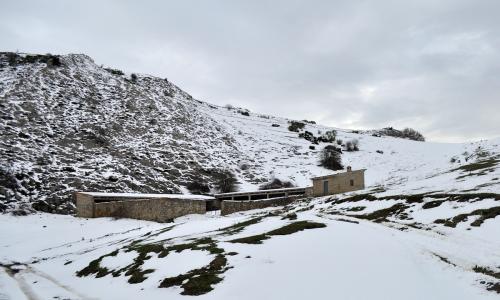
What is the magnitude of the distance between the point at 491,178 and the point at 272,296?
30.1 meters

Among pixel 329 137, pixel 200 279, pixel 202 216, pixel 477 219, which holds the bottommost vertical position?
pixel 200 279

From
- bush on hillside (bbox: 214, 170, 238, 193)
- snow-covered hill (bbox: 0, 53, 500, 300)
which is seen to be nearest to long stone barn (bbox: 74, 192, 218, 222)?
snow-covered hill (bbox: 0, 53, 500, 300)

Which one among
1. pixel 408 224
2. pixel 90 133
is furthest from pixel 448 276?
pixel 90 133

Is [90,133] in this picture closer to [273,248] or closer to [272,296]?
[273,248]

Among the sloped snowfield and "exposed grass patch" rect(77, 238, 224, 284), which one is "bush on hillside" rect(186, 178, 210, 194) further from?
"exposed grass patch" rect(77, 238, 224, 284)

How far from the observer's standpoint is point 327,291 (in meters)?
12.9

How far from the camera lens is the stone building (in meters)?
58.7

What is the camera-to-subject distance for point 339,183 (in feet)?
193

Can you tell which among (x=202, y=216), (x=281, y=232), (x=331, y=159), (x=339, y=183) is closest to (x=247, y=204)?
(x=202, y=216)

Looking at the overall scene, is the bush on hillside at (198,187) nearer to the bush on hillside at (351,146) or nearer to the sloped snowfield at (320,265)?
the sloped snowfield at (320,265)

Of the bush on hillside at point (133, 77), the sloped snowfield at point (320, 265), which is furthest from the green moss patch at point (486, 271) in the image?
the bush on hillside at point (133, 77)

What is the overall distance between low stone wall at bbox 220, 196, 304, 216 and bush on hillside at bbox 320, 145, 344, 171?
34320 millimetres

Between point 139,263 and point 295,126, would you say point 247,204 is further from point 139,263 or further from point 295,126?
point 295,126

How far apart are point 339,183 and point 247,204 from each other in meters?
13.6
